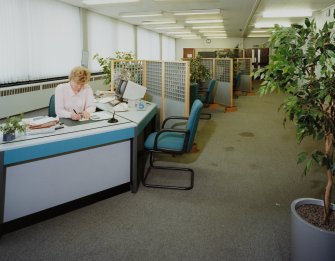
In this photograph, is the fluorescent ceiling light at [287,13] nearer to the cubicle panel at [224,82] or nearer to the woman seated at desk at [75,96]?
the cubicle panel at [224,82]

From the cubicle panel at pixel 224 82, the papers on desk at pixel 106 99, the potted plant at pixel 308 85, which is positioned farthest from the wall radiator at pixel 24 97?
the potted plant at pixel 308 85

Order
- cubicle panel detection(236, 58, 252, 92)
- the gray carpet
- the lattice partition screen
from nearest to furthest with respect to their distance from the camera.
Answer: the gray carpet → the lattice partition screen → cubicle panel detection(236, 58, 252, 92)

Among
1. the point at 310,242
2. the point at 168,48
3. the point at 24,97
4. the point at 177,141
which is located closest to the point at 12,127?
the point at 177,141

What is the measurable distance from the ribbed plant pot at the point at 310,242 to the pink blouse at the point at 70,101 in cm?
246

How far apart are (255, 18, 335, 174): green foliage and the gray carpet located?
3.20 ft

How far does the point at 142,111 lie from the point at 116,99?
2.22ft

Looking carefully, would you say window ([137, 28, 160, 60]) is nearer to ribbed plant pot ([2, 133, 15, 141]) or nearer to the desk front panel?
the desk front panel

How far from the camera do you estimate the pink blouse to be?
3.28 m

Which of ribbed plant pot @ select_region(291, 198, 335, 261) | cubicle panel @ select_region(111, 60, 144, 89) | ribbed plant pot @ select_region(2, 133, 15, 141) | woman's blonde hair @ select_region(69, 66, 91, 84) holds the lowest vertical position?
ribbed plant pot @ select_region(291, 198, 335, 261)

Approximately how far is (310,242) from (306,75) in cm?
99

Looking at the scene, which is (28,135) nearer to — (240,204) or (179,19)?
(240,204)

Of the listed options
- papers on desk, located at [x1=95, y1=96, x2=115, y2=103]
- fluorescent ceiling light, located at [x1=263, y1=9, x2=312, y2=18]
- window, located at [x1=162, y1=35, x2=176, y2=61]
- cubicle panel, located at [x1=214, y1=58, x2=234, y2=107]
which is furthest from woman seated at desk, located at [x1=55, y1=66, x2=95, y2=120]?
window, located at [x1=162, y1=35, x2=176, y2=61]

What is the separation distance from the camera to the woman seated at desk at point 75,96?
3273mm

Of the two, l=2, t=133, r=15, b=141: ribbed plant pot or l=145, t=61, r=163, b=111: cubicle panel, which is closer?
l=2, t=133, r=15, b=141: ribbed plant pot
